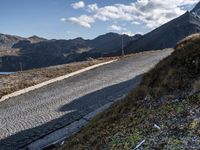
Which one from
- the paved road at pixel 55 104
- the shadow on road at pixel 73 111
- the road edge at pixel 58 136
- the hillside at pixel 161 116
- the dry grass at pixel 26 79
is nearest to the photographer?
the hillside at pixel 161 116

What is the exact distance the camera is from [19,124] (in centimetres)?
1293

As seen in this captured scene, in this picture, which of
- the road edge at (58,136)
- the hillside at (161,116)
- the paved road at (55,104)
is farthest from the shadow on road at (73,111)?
the hillside at (161,116)

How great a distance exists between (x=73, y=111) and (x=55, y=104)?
180 cm

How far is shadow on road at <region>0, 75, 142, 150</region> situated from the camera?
1123 centimetres

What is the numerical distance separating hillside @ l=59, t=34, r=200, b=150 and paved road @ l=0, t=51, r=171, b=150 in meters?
3.79

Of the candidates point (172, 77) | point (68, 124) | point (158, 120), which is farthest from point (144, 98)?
point (68, 124)

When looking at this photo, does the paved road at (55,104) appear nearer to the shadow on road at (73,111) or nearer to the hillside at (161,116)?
the shadow on road at (73,111)

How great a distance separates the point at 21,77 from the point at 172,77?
662 inches

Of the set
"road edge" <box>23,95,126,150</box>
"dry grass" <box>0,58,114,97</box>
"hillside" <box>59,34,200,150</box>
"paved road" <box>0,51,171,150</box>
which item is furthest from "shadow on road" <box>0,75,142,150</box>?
"dry grass" <box>0,58,114,97</box>

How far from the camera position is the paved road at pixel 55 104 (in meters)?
12.0

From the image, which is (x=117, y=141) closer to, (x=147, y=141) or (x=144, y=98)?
(x=147, y=141)

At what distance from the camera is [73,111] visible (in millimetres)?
13891

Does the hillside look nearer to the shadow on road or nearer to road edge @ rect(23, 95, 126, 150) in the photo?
road edge @ rect(23, 95, 126, 150)

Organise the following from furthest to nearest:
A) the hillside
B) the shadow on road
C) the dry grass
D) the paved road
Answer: the dry grass
the paved road
the shadow on road
the hillside
